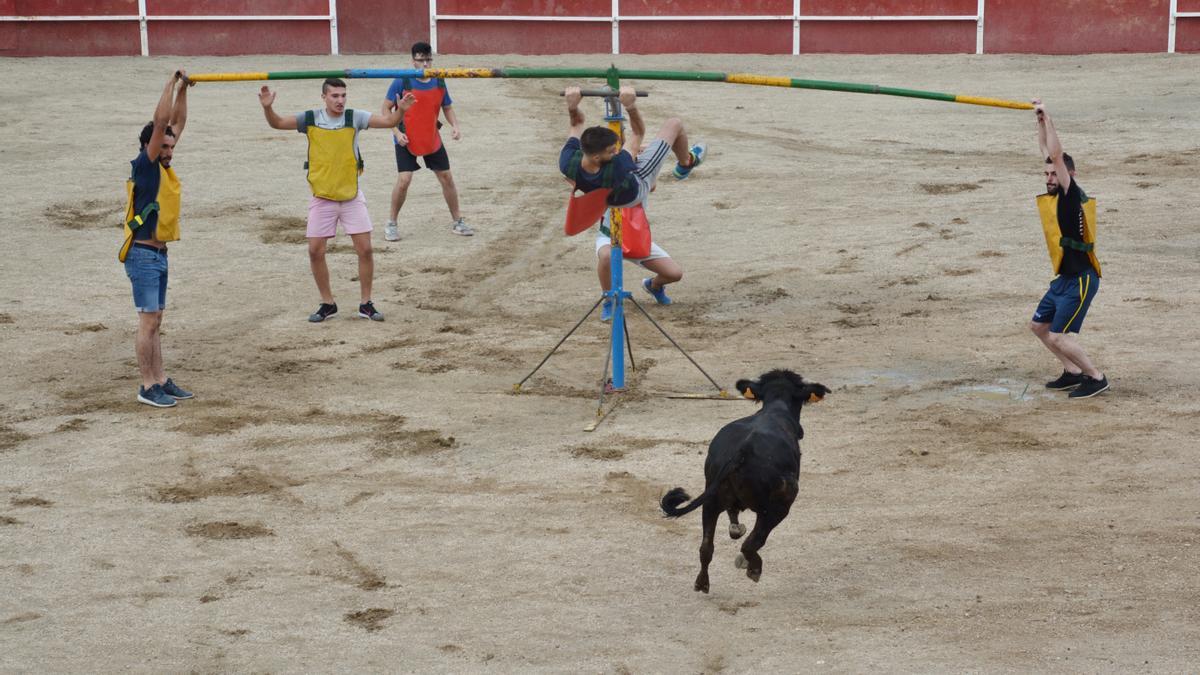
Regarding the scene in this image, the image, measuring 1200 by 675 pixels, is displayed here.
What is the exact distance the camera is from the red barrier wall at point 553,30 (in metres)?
24.1

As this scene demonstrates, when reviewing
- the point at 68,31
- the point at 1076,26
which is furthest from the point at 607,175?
the point at 68,31

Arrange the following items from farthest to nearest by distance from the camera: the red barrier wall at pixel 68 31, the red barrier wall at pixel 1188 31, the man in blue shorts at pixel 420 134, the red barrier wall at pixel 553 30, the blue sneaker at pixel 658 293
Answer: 1. the red barrier wall at pixel 68 31
2. the red barrier wall at pixel 553 30
3. the red barrier wall at pixel 1188 31
4. the man in blue shorts at pixel 420 134
5. the blue sneaker at pixel 658 293

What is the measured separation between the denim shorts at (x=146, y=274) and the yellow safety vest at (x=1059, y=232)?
5.55m

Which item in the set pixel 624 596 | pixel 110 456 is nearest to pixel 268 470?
pixel 110 456

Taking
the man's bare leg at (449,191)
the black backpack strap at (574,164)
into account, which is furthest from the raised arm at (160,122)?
the man's bare leg at (449,191)

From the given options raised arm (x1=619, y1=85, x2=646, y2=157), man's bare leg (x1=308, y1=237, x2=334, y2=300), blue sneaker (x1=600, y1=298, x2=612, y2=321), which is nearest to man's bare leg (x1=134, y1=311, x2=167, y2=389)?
man's bare leg (x1=308, y1=237, x2=334, y2=300)

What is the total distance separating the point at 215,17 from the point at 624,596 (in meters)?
20.6

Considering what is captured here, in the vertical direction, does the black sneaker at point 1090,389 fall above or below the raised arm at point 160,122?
below

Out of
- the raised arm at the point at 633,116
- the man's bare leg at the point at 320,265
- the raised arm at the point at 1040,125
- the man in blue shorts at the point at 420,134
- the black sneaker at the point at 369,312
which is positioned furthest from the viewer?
the man in blue shorts at the point at 420,134

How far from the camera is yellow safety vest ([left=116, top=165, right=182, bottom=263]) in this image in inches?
361

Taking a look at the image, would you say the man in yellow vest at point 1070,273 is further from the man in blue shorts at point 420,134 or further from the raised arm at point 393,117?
the man in blue shorts at point 420,134

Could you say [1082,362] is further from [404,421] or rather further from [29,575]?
[29,575]

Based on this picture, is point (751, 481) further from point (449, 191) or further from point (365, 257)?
point (449, 191)

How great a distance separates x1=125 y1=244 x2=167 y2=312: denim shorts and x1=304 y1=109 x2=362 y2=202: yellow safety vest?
2.01 metres
